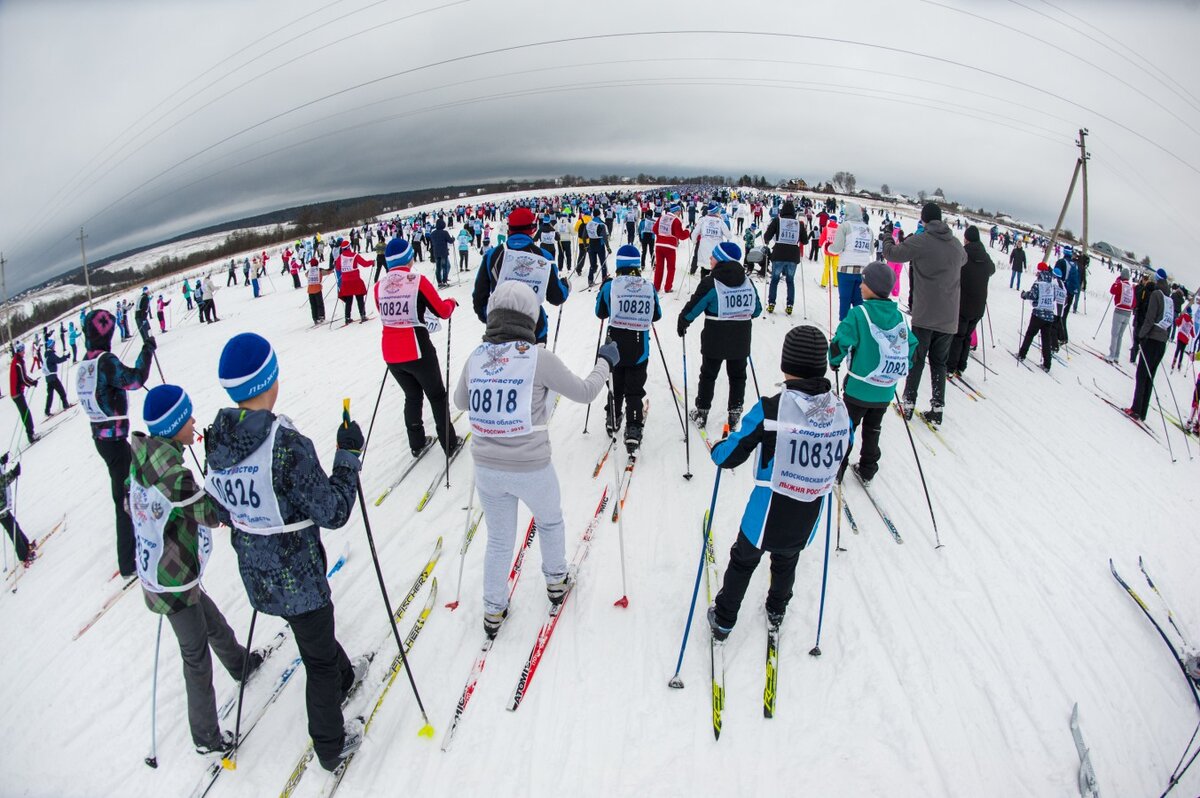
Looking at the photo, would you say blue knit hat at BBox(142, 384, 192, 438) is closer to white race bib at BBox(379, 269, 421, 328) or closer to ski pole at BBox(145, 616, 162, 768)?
ski pole at BBox(145, 616, 162, 768)

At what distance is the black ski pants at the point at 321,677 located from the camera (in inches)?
109

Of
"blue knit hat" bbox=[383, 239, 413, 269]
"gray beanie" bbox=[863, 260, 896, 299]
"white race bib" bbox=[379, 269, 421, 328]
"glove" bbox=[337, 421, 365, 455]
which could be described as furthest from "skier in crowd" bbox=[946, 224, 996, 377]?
"glove" bbox=[337, 421, 365, 455]

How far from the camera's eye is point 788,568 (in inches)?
136

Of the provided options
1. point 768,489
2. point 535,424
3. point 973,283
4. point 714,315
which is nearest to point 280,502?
point 535,424

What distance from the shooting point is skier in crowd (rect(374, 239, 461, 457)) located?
533cm

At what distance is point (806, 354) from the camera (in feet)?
9.78

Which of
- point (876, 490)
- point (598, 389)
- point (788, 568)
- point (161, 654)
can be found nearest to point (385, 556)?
point (161, 654)

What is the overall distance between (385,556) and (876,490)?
5.06 meters

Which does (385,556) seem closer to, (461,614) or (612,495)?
(461,614)

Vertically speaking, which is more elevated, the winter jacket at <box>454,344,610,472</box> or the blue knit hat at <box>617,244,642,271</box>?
the blue knit hat at <box>617,244,642,271</box>

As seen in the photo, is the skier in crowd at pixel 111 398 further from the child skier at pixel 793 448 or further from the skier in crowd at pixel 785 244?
the skier in crowd at pixel 785 244

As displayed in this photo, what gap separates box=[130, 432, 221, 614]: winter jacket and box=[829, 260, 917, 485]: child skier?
486 cm

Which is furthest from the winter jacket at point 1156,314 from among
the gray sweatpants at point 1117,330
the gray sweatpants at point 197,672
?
the gray sweatpants at point 197,672

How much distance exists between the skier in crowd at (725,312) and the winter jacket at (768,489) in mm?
2696
